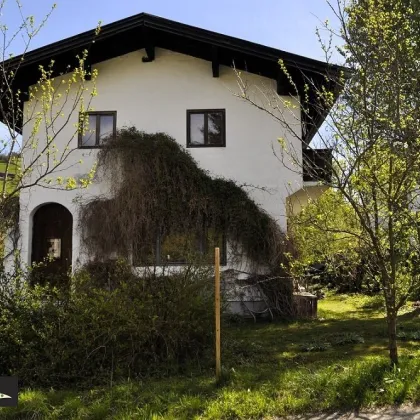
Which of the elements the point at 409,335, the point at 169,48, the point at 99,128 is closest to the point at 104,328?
the point at 409,335

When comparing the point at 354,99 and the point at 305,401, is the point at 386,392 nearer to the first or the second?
the point at 305,401

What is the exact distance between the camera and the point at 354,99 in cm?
592

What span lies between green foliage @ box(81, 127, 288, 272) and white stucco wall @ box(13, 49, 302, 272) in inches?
19.8

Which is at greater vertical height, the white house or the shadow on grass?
the white house

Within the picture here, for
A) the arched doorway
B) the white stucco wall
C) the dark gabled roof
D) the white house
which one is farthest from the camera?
the arched doorway

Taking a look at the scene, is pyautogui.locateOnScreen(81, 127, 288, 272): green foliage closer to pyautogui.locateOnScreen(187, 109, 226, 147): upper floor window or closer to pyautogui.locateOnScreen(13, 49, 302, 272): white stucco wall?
pyautogui.locateOnScreen(13, 49, 302, 272): white stucco wall

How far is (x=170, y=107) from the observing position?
12.2 metres

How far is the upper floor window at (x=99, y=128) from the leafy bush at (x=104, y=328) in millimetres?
6357

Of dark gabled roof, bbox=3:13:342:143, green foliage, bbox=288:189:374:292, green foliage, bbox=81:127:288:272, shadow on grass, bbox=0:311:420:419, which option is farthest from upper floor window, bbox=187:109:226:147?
shadow on grass, bbox=0:311:420:419

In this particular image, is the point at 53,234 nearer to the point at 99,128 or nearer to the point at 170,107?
the point at 99,128

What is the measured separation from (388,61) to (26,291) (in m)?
5.45

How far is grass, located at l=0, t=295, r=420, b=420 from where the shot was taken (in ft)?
15.6

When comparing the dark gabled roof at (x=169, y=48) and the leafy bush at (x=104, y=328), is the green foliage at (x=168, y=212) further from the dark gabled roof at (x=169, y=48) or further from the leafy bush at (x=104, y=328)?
the leafy bush at (x=104, y=328)

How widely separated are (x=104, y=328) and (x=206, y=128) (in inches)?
289
